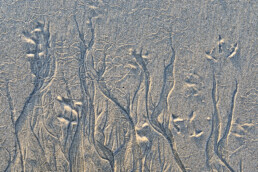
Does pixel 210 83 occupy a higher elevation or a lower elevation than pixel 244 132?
higher

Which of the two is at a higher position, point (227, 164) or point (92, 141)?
point (92, 141)

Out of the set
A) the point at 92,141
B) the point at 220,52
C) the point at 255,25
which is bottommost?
the point at 92,141

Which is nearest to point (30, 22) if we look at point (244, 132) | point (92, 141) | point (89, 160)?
point (92, 141)

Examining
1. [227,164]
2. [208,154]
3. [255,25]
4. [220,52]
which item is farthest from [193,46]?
[227,164]

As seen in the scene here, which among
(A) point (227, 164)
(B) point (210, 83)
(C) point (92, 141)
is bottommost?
(A) point (227, 164)

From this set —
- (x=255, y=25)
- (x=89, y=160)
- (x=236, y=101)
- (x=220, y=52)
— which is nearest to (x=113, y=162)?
(x=89, y=160)

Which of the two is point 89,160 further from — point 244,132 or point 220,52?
point 220,52
